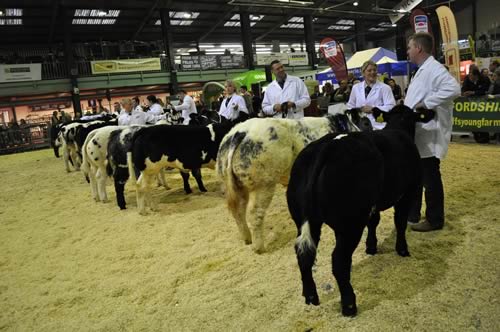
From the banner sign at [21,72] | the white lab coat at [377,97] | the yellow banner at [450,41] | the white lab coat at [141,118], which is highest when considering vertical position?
the banner sign at [21,72]

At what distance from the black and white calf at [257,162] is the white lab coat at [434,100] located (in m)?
1.02

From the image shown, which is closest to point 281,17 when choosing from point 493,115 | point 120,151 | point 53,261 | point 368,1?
point 368,1

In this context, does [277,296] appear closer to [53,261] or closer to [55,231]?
[53,261]

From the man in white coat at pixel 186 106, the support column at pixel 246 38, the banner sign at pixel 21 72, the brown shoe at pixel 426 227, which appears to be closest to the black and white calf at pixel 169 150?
the brown shoe at pixel 426 227

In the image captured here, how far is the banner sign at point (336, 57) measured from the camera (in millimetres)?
14938

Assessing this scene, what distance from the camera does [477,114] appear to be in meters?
8.80

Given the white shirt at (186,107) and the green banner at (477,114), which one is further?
the white shirt at (186,107)

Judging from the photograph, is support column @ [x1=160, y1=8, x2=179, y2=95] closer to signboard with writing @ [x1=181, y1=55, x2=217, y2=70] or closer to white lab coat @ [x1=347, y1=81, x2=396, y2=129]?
signboard with writing @ [x1=181, y1=55, x2=217, y2=70]

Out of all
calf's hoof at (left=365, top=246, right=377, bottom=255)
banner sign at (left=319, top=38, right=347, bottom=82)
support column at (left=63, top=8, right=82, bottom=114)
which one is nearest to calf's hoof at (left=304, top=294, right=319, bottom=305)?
calf's hoof at (left=365, top=246, right=377, bottom=255)

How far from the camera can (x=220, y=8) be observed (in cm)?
2727

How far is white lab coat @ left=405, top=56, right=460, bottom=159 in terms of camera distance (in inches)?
140

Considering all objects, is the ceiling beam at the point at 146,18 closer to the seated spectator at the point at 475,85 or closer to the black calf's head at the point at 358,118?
the seated spectator at the point at 475,85

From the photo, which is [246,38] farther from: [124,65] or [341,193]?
[341,193]

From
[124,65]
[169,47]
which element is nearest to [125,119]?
[124,65]
